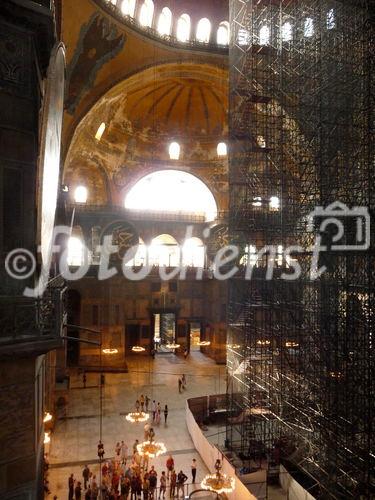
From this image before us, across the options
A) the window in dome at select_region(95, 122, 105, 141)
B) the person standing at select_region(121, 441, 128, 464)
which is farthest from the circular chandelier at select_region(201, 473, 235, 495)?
the window in dome at select_region(95, 122, 105, 141)

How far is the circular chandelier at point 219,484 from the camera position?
9.34 m

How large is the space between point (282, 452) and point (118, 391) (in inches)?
325

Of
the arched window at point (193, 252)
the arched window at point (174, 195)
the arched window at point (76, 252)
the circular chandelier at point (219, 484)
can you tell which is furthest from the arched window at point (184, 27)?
the circular chandelier at point (219, 484)

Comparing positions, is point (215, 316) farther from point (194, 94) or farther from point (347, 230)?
point (347, 230)

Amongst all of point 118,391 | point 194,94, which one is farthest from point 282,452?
point 194,94

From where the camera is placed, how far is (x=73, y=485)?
33.3 ft

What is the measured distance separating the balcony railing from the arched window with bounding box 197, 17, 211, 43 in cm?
1760

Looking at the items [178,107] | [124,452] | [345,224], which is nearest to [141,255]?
[178,107]

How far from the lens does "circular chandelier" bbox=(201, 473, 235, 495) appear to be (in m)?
9.34

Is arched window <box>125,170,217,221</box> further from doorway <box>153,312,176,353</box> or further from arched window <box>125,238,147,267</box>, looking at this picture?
doorway <box>153,312,176,353</box>

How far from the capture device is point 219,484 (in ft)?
30.7

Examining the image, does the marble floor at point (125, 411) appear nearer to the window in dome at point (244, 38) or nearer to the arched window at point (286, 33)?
the arched window at point (286, 33)

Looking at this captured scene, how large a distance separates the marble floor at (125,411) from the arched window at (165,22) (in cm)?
1402

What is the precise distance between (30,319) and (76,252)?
58.8 ft
